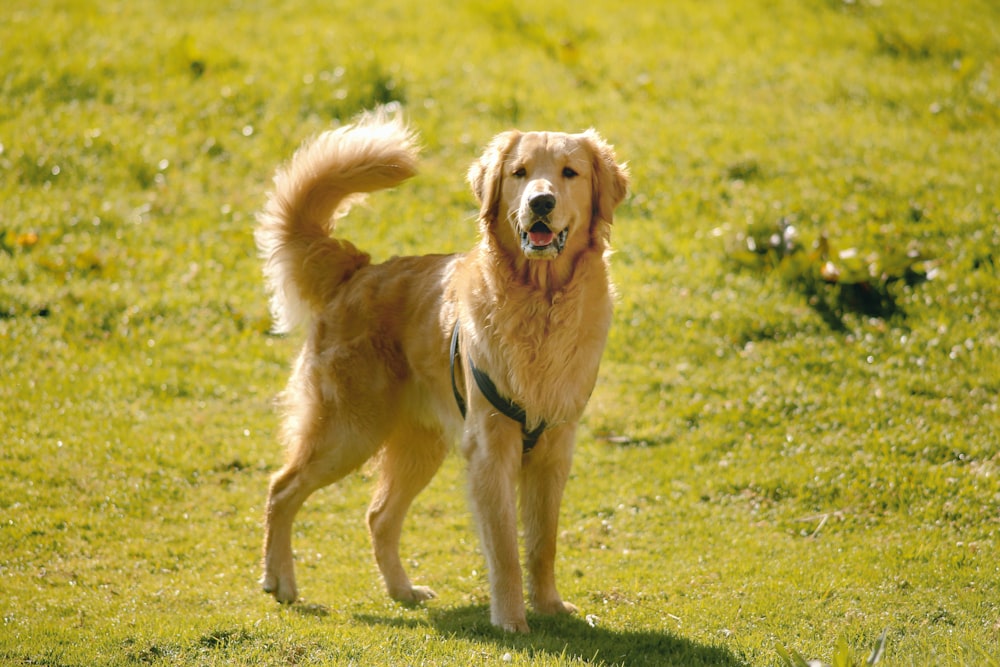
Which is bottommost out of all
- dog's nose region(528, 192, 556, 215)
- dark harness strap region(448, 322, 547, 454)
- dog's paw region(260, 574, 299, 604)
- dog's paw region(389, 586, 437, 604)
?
dog's paw region(389, 586, 437, 604)

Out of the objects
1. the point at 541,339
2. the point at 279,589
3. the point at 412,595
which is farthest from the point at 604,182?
the point at 279,589

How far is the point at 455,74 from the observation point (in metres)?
13.7

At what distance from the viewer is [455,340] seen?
5734 mm

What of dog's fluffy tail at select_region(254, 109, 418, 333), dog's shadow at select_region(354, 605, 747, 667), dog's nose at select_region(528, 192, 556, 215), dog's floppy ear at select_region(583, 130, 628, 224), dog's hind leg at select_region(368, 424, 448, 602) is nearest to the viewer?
dog's shadow at select_region(354, 605, 747, 667)

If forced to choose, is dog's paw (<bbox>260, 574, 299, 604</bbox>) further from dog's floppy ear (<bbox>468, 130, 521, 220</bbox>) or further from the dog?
dog's floppy ear (<bbox>468, 130, 521, 220</bbox>)

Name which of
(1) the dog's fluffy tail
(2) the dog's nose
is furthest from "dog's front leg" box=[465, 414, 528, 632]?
(1) the dog's fluffy tail

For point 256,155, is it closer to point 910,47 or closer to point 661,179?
point 661,179

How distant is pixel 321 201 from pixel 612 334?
370 centimetres

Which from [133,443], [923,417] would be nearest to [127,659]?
[133,443]

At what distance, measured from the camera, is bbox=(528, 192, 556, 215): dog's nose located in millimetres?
5141

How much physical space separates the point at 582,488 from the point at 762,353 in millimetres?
2276

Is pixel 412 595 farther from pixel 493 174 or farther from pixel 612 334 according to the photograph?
pixel 612 334

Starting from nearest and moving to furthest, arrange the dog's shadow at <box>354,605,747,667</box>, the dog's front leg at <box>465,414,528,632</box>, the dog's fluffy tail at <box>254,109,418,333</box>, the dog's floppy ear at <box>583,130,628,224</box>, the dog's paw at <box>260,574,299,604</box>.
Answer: the dog's shadow at <box>354,605,747,667</box> → the dog's front leg at <box>465,414,528,632</box> → the dog's floppy ear at <box>583,130,628,224</box> → the dog's paw at <box>260,574,299,604</box> → the dog's fluffy tail at <box>254,109,418,333</box>

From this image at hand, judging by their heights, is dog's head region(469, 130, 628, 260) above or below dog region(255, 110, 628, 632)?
above
